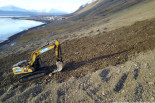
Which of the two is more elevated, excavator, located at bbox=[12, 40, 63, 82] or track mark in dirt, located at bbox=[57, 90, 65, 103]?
excavator, located at bbox=[12, 40, 63, 82]

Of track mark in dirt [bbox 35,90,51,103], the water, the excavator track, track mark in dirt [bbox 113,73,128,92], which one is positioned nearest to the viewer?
track mark in dirt [bbox 113,73,128,92]

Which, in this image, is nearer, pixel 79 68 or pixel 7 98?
pixel 7 98

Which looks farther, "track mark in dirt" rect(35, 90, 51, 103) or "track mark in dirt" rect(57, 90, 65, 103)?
"track mark in dirt" rect(35, 90, 51, 103)

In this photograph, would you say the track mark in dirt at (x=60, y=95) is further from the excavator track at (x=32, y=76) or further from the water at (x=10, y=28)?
the water at (x=10, y=28)

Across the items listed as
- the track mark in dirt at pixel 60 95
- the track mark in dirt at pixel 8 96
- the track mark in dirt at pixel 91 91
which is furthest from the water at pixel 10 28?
the track mark in dirt at pixel 91 91

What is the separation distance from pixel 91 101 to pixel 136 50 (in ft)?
21.5

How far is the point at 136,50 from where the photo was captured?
9.09m

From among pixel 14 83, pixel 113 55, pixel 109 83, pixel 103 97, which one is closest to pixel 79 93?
pixel 103 97

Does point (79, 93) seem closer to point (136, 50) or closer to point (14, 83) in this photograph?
point (14, 83)

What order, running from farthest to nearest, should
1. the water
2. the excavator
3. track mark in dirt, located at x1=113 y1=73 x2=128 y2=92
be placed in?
the water, the excavator, track mark in dirt, located at x1=113 y1=73 x2=128 y2=92

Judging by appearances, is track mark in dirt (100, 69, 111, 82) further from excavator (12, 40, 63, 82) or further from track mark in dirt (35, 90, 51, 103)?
track mark in dirt (35, 90, 51, 103)

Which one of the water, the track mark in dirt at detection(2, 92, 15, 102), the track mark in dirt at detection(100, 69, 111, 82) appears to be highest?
the track mark in dirt at detection(100, 69, 111, 82)

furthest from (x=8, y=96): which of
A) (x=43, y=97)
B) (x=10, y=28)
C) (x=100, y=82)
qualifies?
(x=10, y=28)

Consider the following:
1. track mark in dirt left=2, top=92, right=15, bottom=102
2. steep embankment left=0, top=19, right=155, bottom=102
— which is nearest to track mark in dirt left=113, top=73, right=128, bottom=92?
steep embankment left=0, top=19, right=155, bottom=102
